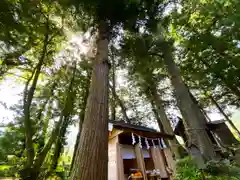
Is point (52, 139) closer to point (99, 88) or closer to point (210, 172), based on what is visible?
point (99, 88)

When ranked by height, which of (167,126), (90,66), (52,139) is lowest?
(52,139)

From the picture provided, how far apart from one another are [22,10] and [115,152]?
21.0 ft

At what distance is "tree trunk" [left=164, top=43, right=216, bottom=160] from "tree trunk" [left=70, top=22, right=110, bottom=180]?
10.2ft

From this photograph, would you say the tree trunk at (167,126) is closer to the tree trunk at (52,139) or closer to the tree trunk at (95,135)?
the tree trunk at (52,139)

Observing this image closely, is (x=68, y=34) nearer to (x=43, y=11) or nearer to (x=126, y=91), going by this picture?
(x=43, y=11)

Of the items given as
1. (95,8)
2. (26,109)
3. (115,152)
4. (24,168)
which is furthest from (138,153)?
(95,8)

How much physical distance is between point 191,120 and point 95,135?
469 centimetres

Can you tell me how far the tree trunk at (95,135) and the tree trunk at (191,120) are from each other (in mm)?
3109

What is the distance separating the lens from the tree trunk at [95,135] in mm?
A: 2092

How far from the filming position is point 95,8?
5168mm

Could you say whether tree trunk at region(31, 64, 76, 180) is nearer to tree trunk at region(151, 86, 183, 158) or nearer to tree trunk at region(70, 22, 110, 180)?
tree trunk at region(70, 22, 110, 180)

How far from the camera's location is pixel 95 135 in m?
2.54

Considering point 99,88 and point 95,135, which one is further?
point 99,88

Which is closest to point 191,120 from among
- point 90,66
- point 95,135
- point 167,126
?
point 167,126
